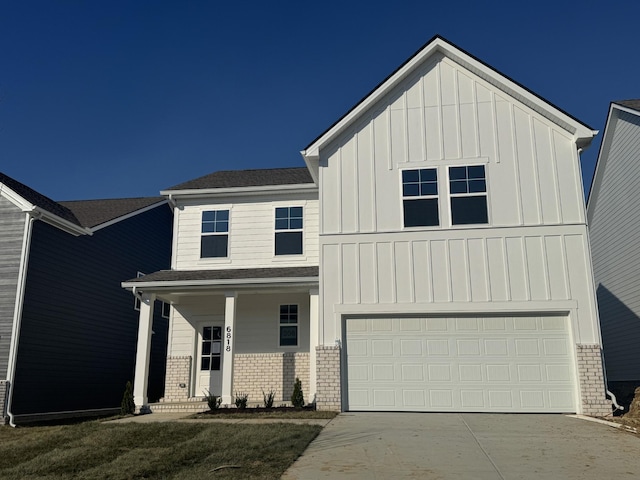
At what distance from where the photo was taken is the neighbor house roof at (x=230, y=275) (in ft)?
46.3

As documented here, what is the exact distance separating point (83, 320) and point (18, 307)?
275 centimetres

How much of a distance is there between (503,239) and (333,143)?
4660mm

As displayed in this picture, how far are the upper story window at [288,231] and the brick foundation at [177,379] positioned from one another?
4136mm

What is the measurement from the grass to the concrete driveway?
45cm

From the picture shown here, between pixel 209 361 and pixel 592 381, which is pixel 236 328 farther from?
pixel 592 381

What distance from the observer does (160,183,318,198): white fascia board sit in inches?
631

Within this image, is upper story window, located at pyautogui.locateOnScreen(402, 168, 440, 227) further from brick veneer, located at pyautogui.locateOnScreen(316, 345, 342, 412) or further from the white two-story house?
brick veneer, located at pyautogui.locateOnScreen(316, 345, 342, 412)

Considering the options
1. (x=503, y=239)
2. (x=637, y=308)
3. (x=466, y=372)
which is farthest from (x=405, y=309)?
(x=637, y=308)

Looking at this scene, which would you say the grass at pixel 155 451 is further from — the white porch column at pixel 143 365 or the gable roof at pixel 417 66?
the gable roof at pixel 417 66

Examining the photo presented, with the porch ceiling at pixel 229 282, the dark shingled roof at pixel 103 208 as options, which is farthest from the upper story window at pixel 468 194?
the dark shingled roof at pixel 103 208

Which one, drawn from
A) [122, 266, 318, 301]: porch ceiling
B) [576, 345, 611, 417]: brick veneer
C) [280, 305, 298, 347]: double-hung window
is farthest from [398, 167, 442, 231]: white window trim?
[280, 305, 298, 347]: double-hung window

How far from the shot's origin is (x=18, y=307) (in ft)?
43.8

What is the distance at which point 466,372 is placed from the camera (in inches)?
471

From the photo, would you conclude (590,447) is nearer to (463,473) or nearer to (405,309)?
(463,473)
